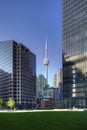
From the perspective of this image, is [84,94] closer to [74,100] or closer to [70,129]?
[74,100]

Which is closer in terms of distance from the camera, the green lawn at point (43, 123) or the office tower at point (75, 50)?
the green lawn at point (43, 123)

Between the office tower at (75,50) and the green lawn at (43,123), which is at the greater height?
the office tower at (75,50)

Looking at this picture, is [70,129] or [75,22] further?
[75,22]

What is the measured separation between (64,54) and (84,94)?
1310 inches

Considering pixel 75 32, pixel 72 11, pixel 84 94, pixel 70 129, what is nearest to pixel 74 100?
pixel 84 94

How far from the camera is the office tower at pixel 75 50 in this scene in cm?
15862

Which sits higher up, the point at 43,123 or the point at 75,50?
the point at 75,50

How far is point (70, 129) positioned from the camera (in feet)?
62.6

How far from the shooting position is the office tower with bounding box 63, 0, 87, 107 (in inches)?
6245

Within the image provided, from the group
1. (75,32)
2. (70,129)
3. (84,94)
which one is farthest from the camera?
(75,32)

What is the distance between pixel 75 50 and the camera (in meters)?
166

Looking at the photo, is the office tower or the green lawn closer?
the green lawn

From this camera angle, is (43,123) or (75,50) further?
(75,50)

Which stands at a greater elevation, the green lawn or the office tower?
the office tower
